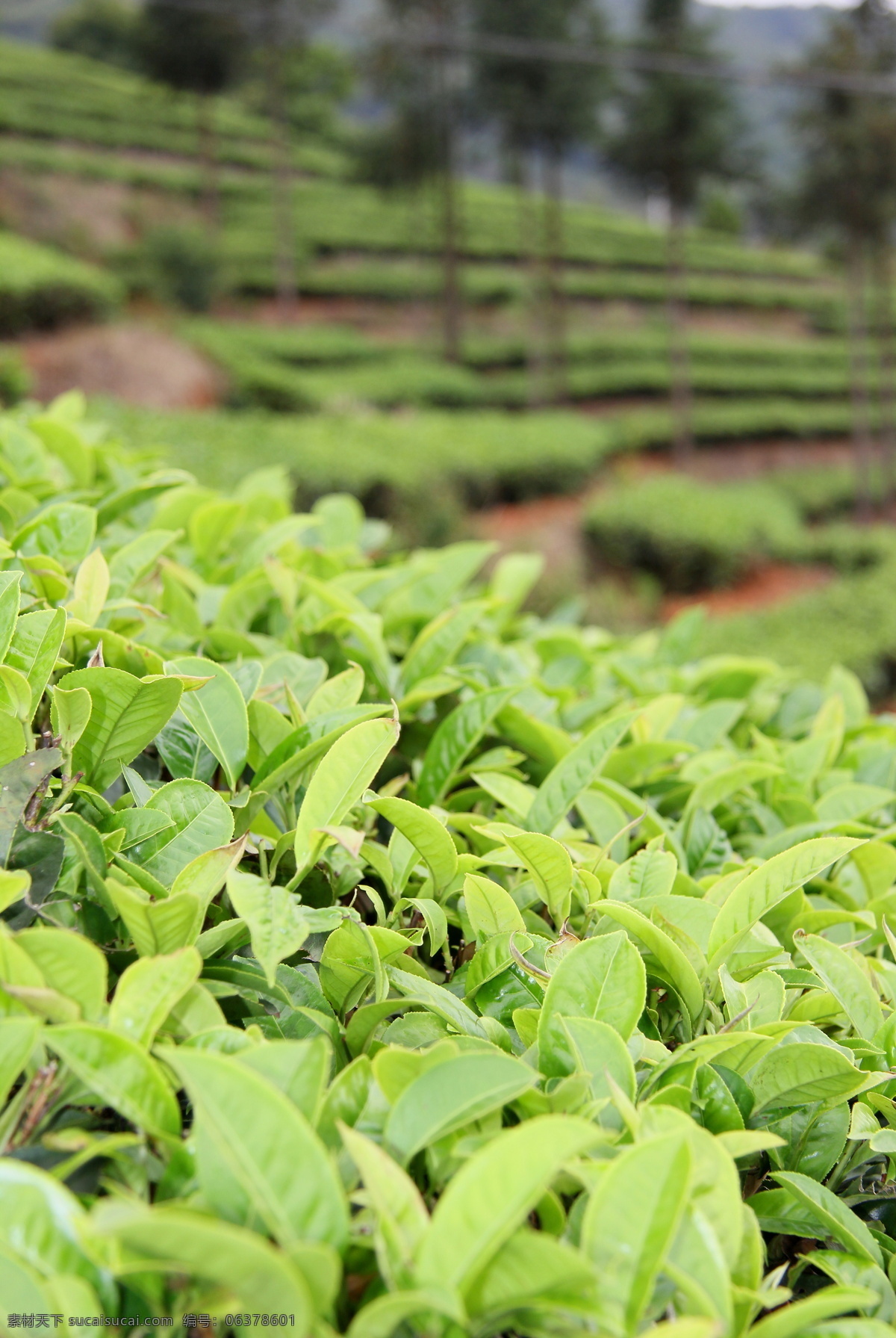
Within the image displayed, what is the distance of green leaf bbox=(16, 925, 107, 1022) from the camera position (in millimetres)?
600

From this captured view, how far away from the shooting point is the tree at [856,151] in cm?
1324

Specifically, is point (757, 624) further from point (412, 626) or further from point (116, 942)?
point (116, 942)

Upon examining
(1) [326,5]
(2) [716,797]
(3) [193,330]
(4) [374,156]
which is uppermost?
(1) [326,5]

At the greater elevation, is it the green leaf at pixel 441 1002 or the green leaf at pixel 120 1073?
the green leaf at pixel 120 1073

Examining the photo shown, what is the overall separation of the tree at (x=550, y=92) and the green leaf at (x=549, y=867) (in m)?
16.1

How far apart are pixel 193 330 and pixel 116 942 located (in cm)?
1407

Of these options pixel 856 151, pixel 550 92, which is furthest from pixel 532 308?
pixel 856 151

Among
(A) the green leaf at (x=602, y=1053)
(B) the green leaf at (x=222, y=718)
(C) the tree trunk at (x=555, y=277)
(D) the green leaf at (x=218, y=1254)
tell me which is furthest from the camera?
(C) the tree trunk at (x=555, y=277)

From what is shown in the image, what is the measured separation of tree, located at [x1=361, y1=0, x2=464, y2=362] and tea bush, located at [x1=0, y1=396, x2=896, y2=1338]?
16.0 m

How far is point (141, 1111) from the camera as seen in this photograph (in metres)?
0.58

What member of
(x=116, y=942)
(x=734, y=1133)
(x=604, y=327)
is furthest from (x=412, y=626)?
(x=604, y=327)

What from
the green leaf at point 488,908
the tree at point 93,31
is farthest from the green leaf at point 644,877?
the tree at point 93,31

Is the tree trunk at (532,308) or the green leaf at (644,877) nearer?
the green leaf at (644,877)

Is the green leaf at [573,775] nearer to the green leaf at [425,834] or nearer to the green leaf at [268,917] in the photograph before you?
the green leaf at [425,834]
